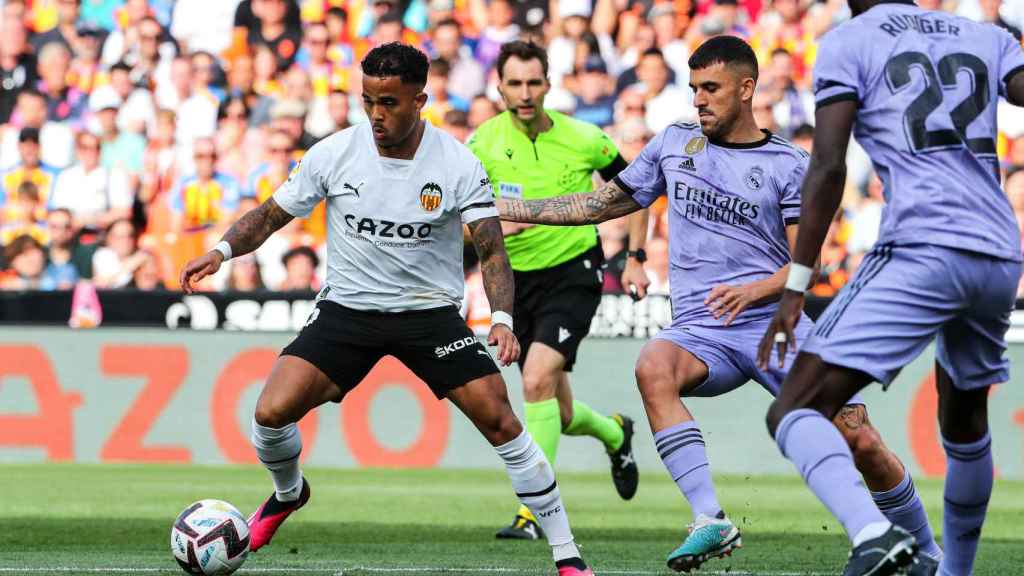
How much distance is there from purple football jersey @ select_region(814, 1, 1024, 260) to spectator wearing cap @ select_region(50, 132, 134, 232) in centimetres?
1264

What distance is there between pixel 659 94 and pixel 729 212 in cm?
1010

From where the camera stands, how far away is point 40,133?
59.9 feet

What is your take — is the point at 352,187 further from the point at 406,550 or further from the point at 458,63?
the point at 458,63

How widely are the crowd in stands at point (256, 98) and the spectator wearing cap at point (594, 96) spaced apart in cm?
1

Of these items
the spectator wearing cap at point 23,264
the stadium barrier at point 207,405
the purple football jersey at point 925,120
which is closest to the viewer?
the purple football jersey at point 925,120

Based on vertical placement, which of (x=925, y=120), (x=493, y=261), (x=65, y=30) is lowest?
(x=65, y=30)

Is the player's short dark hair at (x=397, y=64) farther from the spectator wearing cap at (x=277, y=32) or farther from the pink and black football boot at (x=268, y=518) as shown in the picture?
the spectator wearing cap at (x=277, y=32)

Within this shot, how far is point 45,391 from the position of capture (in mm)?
14477

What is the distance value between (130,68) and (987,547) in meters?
12.4

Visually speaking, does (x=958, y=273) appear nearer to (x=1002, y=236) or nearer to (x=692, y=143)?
(x=1002, y=236)

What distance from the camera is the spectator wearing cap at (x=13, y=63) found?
18953 millimetres

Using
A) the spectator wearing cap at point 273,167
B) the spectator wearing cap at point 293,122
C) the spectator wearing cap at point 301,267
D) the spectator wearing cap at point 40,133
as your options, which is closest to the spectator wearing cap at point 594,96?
the spectator wearing cap at point 293,122

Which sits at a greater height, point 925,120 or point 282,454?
point 925,120

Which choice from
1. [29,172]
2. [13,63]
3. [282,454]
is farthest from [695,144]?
[13,63]
